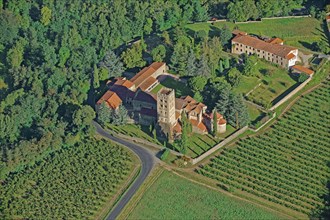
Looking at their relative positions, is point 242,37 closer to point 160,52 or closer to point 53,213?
point 160,52

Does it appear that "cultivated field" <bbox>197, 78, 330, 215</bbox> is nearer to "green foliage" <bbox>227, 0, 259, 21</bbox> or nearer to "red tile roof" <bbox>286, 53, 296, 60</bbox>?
"red tile roof" <bbox>286, 53, 296, 60</bbox>

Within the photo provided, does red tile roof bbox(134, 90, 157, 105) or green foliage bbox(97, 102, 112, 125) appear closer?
green foliage bbox(97, 102, 112, 125)

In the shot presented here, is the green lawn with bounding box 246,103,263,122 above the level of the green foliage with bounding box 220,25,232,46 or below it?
below

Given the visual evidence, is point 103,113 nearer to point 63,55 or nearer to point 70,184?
point 70,184

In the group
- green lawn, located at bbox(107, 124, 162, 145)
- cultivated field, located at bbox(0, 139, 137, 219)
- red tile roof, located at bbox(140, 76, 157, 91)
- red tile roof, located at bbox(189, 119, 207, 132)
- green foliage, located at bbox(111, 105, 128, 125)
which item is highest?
red tile roof, located at bbox(140, 76, 157, 91)

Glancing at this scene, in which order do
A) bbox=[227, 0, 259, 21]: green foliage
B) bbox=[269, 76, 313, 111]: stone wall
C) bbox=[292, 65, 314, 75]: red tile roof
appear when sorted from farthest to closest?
bbox=[227, 0, 259, 21]: green foliage < bbox=[292, 65, 314, 75]: red tile roof < bbox=[269, 76, 313, 111]: stone wall

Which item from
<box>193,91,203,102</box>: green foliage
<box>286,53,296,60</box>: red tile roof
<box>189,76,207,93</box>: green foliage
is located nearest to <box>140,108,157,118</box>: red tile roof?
<box>193,91,203,102</box>: green foliage

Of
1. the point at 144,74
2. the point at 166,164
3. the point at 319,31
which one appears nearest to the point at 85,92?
the point at 144,74

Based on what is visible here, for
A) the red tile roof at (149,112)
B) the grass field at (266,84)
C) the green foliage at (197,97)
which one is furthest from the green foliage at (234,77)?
the red tile roof at (149,112)
